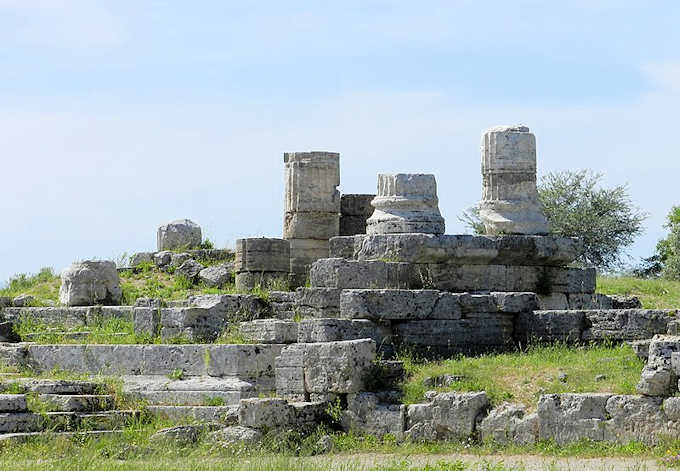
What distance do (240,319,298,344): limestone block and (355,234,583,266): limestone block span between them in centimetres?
179

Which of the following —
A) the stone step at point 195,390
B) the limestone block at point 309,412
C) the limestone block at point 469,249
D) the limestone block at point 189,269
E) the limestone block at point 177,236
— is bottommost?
the limestone block at point 309,412

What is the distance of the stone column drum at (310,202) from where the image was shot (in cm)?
2753

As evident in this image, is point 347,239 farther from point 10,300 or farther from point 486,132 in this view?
point 10,300

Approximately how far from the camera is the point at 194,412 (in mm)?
19375

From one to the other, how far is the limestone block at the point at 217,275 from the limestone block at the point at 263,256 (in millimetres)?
1175

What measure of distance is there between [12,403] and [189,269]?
10.1 m

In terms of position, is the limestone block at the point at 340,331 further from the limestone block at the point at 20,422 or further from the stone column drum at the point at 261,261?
the stone column drum at the point at 261,261

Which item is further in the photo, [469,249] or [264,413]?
[469,249]

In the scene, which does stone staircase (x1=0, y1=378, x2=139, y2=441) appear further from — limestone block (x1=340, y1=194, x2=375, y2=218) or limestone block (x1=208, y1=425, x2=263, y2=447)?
limestone block (x1=340, y1=194, x2=375, y2=218)

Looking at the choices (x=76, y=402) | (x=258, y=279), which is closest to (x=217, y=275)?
(x=258, y=279)

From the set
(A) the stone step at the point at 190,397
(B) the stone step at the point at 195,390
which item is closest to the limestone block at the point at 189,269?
(B) the stone step at the point at 195,390

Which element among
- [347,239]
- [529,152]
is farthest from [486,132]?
[347,239]

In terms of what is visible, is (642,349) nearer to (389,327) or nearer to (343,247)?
(389,327)

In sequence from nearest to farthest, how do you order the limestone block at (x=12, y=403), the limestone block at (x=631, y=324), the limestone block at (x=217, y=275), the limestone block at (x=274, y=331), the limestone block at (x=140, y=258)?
1. the limestone block at (x=12, y=403)
2. the limestone block at (x=631, y=324)
3. the limestone block at (x=274, y=331)
4. the limestone block at (x=217, y=275)
5. the limestone block at (x=140, y=258)
